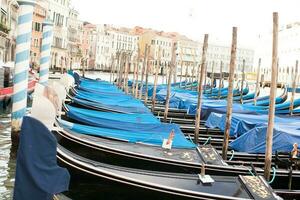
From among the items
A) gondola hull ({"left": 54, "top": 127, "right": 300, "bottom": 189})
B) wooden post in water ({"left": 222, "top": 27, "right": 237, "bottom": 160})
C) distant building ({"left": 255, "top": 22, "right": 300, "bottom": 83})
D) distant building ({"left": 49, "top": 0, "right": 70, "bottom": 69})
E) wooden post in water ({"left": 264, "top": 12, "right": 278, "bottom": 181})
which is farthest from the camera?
distant building ({"left": 255, "top": 22, "right": 300, "bottom": 83})

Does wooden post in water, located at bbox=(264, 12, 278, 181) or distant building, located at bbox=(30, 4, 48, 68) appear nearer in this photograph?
wooden post in water, located at bbox=(264, 12, 278, 181)

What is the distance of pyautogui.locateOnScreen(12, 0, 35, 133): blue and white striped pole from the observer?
425 centimetres

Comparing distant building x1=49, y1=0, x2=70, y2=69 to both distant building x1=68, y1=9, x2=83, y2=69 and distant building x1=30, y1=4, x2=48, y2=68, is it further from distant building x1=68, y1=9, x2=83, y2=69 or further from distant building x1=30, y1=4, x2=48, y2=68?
distant building x1=68, y1=9, x2=83, y2=69

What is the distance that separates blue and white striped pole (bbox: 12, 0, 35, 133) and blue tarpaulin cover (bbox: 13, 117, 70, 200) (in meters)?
2.44

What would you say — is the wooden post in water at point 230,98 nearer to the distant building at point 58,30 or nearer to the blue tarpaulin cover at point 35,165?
the blue tarpaulin cover at point 35,165

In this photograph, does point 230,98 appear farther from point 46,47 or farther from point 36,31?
point 36,31

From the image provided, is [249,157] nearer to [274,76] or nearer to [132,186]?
[274,76]

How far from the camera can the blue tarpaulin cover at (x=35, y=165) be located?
1.93 meters

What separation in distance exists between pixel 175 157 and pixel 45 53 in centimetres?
293

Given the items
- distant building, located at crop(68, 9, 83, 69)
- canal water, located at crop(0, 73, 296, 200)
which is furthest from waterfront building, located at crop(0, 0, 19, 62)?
distant building, located at crop(68, 9, 83, 69)

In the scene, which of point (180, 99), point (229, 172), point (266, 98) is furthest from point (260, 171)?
point (266, 98)

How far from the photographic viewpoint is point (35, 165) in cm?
194

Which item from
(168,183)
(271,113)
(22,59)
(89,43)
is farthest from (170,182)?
(89,43)

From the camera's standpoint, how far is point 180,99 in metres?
8.66
